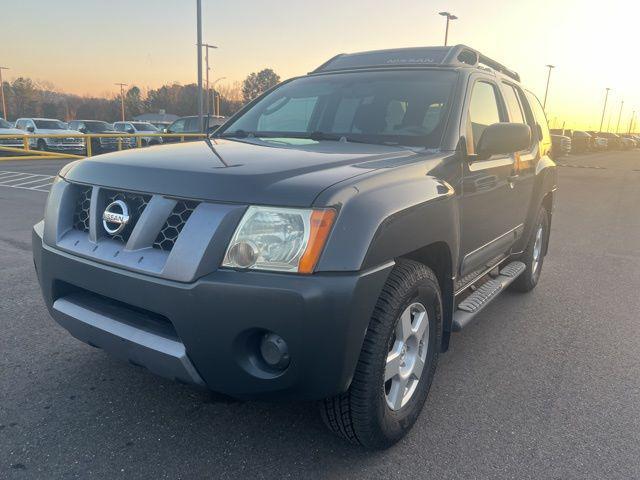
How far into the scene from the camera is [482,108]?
350 cm

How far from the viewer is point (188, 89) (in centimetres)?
8825

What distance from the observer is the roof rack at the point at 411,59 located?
363cm

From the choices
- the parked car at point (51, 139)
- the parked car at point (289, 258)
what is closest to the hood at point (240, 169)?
the parked car at point (289, 258)

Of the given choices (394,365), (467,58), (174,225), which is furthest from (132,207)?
(467,58)

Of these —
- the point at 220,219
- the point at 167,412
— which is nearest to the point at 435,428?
the point at 167,412

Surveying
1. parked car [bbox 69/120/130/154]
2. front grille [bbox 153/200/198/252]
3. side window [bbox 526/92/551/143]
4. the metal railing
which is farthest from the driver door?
parked car [bbox 69/120/130/154]

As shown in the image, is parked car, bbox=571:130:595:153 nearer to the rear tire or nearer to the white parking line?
the white parking line

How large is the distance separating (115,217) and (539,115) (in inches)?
165

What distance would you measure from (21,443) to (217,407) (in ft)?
2.89

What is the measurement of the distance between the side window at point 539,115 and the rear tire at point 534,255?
0.69 metres

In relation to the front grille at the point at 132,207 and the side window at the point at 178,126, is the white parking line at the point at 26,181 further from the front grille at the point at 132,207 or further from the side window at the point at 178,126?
the front grille at the point at 132,207

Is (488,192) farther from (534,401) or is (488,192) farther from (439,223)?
(534,401)

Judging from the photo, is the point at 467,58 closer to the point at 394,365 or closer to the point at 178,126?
the point at 394,365

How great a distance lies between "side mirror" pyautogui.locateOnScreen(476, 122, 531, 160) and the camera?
2.90 meters
